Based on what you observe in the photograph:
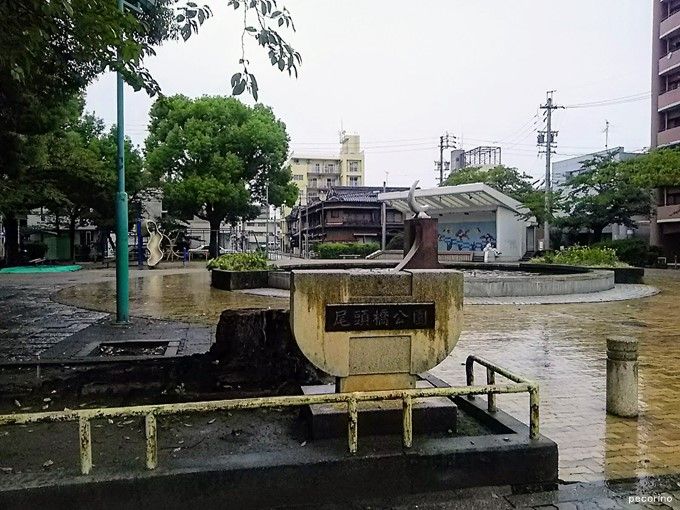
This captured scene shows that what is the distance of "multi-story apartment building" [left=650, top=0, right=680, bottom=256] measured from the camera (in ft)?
114

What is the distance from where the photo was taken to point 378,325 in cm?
432

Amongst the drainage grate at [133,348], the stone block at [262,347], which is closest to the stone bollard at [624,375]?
the stone block at [262,347]

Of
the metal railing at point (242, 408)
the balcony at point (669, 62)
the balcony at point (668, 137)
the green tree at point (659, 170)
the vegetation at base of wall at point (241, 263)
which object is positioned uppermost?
the balcony at point (669, 62)

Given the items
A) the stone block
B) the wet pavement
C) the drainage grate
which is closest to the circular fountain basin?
the wet pavement

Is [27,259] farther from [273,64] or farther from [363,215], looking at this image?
[273,64]

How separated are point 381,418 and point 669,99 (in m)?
40.3

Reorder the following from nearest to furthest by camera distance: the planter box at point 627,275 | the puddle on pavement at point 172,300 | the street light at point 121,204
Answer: the street light at point 121,204, the puddle on pavement at point 172,300, the planter box at point 627,275

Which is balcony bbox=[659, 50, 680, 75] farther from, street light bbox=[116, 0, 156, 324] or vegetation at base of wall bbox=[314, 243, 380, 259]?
street light bbox=[116, 0, 156, 324]

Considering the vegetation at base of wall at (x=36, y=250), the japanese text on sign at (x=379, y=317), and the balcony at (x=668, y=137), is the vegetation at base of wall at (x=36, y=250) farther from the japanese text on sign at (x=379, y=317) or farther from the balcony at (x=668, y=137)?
the balcony at (x=668, y=137)

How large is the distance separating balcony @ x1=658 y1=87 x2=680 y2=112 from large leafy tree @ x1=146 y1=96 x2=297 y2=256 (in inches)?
990

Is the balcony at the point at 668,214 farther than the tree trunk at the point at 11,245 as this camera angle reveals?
Yes

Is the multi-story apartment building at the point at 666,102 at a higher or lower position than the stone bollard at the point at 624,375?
higher

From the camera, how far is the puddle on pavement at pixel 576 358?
448 centimetres

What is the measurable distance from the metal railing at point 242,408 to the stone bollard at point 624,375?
1.67 meters
